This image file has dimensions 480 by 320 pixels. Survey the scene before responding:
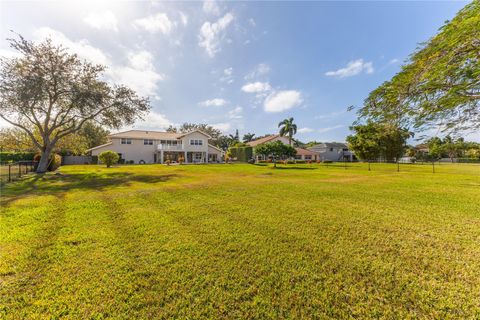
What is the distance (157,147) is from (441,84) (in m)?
38.3

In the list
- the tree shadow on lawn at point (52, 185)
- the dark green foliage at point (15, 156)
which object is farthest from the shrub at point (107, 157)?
the dark green foliage at point (15, 156)

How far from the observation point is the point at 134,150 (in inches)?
1442

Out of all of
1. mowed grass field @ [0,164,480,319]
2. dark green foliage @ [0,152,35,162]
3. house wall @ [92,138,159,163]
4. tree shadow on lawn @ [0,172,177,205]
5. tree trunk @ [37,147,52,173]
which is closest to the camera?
mowed grass field @ [0,164,480,319]

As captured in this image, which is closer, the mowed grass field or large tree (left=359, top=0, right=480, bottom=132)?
the mowed grass field

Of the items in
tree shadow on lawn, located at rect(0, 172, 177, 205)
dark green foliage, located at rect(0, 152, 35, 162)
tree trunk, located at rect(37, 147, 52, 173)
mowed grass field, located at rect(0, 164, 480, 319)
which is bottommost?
mowed grass field, located at rect(0, 164, 480, 319)

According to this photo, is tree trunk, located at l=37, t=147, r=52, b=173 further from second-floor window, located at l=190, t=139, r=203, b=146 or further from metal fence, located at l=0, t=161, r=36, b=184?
second-floor window, located at l=190, t=139, r=203, b=146

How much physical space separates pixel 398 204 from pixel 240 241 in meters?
7.12

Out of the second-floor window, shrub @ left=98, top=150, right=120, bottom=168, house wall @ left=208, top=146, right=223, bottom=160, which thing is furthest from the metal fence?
house wall @ left=208, top=146, right=223, bottom=160

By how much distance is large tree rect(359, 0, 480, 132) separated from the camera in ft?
14.4

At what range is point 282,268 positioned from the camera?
333 cm

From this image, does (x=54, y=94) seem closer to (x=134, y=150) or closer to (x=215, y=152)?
(x=134, y=150)

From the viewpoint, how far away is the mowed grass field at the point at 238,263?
2.53m

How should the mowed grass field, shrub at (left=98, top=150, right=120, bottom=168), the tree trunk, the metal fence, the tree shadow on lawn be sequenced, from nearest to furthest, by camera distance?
the mowed grass field
the tree shadow on lawn
the metal fence
the tree trunk
shrub at (left=98, top=150, right=120, bottom=168)

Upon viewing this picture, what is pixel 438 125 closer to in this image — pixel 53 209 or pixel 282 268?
pixel 282 268
